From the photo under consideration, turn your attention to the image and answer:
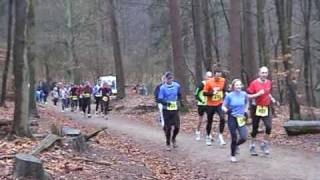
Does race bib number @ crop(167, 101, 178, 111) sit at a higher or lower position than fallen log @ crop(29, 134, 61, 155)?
higher

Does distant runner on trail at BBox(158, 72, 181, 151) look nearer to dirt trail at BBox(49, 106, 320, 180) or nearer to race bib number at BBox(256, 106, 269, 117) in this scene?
dirt trail at BBox(49, 106, 320, 180)

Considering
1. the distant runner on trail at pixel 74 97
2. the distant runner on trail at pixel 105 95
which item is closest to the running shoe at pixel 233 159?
the distant runner on trail at pixel 105 95

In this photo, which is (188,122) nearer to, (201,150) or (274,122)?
(274,122)

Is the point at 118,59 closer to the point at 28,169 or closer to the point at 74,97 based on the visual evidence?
the point at 74,97

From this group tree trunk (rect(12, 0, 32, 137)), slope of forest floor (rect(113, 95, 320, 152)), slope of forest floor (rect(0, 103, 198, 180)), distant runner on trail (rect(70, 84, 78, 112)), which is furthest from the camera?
distant runner on trail (rect(70, 84, 78, 112))

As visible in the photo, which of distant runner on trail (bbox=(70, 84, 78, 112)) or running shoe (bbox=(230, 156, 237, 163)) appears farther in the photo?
distant runner on trail (bbox=(70, 84, 78, 112))

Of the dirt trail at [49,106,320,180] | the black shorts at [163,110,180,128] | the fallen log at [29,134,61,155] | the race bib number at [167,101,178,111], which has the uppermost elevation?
the race bib number at [167,101,178,111]

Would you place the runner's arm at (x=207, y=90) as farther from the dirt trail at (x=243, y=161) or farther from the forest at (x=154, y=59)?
the dirt trail at (x=243, y=161)

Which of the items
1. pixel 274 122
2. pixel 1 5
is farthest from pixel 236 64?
pixel 1 5

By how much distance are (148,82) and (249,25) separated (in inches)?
1232

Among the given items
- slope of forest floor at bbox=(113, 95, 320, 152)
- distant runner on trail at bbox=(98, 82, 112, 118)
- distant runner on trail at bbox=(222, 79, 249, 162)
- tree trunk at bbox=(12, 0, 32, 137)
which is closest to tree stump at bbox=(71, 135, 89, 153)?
tree trunk at bbox=(12, 0, 32, 137)

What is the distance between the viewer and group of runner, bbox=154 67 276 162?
40.6 feet

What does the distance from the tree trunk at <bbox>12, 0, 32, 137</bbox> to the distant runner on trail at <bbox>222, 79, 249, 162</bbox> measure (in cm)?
436

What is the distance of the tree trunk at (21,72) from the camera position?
41.1 feet
